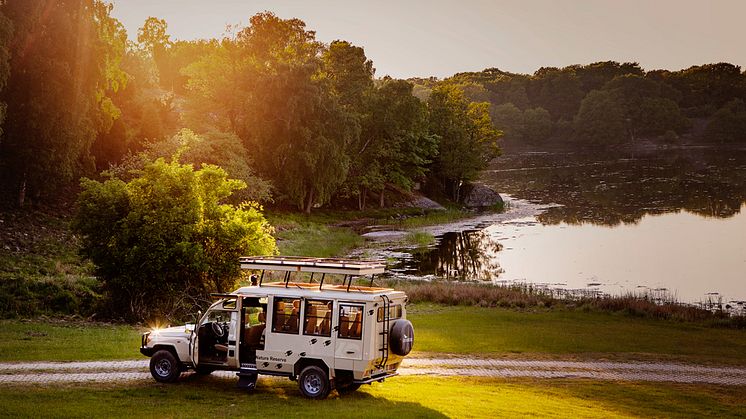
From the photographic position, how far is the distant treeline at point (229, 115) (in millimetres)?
56188

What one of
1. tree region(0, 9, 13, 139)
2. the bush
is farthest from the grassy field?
tree region(0, 9, 13, 139)

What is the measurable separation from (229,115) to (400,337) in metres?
68.7

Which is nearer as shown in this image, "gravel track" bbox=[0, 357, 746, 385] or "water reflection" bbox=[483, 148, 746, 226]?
"gravel track" bbox=[0, 357, 746, 385]

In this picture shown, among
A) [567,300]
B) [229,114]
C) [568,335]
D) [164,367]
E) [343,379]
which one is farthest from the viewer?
[229,114]

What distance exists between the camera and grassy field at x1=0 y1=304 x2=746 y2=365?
3014 cm

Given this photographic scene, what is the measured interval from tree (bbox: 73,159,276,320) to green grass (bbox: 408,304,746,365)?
32.2 feet

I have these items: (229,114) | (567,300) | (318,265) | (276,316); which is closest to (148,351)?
(276,316)

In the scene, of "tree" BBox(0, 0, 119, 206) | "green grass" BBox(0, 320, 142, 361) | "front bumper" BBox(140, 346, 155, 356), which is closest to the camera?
"front bumper" BBox(140, 346, 155, 356)

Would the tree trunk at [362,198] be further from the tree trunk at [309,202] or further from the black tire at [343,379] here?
the black tire at [343,379]

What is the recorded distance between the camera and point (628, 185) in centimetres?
13162

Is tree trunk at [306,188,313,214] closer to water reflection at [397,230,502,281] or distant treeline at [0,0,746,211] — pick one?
distant treeline at [0,0,746,211]

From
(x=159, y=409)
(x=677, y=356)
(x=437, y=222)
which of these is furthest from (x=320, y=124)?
(x=159, y=409)

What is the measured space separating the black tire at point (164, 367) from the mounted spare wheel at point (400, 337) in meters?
6.46

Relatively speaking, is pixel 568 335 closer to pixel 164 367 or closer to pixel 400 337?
pixel 400 337
